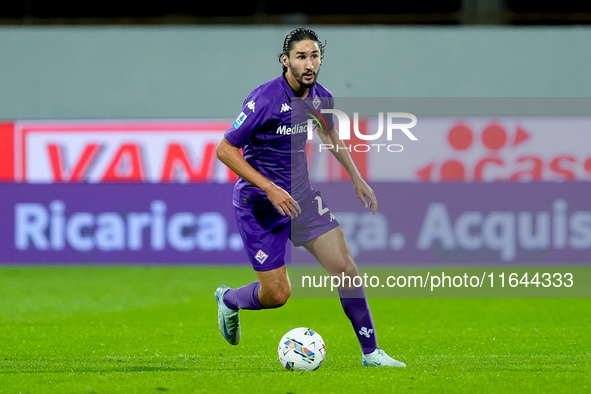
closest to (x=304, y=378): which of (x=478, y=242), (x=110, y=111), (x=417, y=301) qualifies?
(x=417, y=301)

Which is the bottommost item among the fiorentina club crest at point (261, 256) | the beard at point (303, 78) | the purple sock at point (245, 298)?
the purple sock at point (245, 298)

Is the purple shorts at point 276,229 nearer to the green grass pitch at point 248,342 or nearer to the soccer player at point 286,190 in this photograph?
the soccer player at point 286,190

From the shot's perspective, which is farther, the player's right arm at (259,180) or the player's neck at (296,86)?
the player's neck at (296,86)

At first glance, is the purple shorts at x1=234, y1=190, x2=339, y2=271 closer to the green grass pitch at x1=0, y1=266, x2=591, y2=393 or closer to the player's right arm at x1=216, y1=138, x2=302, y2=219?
the player's right arm at x1=216, y1=138, x2=302, y2=219

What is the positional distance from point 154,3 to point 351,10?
3.06 m

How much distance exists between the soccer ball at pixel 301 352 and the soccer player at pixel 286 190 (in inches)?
10.8

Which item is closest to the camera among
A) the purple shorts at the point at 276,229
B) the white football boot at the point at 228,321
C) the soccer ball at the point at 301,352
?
the soccer ball at the point at 301,352

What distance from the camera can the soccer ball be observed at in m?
5.25

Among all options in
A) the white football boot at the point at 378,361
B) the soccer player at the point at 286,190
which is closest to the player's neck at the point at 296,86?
the soccer player at the point at 286,190

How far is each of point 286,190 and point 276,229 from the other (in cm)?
25

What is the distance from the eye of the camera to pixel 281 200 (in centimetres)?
506

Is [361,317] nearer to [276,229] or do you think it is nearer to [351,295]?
[351,295]

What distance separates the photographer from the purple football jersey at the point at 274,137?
529 centimetres

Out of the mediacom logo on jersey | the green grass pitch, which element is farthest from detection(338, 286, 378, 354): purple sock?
the mediacom logo on jersey
